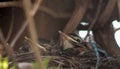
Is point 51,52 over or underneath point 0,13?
underneath

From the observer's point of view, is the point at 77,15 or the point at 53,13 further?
the point at 77,15

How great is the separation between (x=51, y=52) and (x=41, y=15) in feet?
0.87

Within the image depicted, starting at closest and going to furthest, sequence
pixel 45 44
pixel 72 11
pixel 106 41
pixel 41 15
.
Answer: pixel 41 15
pixel 72 11
pixel 45 44
pixel 106 41

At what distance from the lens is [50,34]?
1.73 m

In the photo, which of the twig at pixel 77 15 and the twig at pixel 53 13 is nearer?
the twig at pixel 53 13

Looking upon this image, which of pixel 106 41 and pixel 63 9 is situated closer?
pixel 63 9

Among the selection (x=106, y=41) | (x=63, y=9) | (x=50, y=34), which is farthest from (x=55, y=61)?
(x=106, y=41)

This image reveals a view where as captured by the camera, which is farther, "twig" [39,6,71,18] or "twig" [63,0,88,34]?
"twig" [63,0,88,34]

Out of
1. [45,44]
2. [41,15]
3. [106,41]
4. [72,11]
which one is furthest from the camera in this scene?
[106,41]

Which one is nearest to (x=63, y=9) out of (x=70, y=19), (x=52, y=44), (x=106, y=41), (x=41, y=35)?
(x=70, y=19)

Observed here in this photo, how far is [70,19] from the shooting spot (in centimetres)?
171

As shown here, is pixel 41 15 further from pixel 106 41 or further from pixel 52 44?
pixel 106 41

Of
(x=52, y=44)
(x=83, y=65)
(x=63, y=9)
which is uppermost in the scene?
(x=63, y=9)

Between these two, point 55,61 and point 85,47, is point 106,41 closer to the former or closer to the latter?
point 85,47
